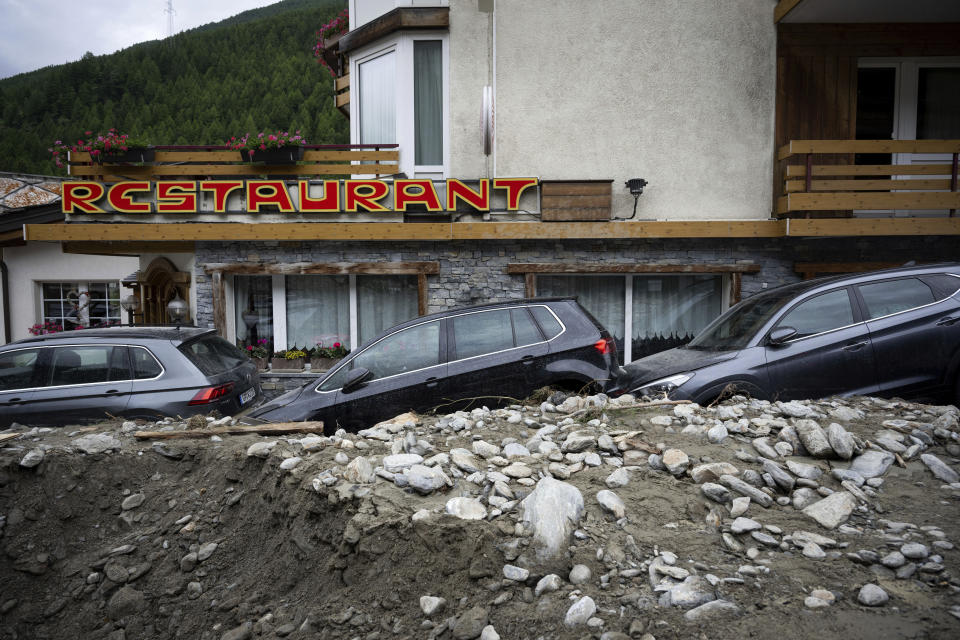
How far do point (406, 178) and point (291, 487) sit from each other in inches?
299

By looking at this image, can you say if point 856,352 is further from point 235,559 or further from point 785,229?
point 235,559

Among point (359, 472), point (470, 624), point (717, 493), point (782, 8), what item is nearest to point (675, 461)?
point (717, 493)

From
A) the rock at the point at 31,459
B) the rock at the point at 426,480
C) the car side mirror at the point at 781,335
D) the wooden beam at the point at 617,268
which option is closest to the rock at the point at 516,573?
the rock at the point at 426,480

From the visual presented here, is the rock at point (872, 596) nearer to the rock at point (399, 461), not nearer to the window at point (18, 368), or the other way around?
the rock at point (399, 461)

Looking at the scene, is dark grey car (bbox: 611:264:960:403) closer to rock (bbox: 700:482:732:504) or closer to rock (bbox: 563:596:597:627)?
rock (bbox: 700:482:732:504)

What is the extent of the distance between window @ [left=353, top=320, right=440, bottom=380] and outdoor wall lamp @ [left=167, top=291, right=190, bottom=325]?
6010 mm

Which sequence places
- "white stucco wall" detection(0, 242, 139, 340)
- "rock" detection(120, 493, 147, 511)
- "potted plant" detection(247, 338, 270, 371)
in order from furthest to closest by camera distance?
"white stucco wall" detection(0, 242, 139, 340), "potted plant" detection(247, 338, 270, 371), "rock" detection(120, 493, 147, 511)

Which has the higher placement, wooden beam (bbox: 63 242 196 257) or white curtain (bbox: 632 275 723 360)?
wooden beam (bbox: 63 242 196 257)

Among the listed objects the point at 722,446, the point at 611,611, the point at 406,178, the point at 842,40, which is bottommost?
the point at 611,611

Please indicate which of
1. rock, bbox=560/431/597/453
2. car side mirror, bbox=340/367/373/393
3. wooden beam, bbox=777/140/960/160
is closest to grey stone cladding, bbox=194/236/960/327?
wooden beam, bbox=777/140/960/160

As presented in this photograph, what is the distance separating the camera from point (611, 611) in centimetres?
240

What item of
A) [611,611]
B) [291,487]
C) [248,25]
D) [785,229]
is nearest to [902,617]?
[611,611]

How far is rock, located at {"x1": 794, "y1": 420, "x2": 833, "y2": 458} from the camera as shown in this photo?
3.57 m

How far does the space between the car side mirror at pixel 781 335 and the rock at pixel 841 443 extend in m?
1.77
